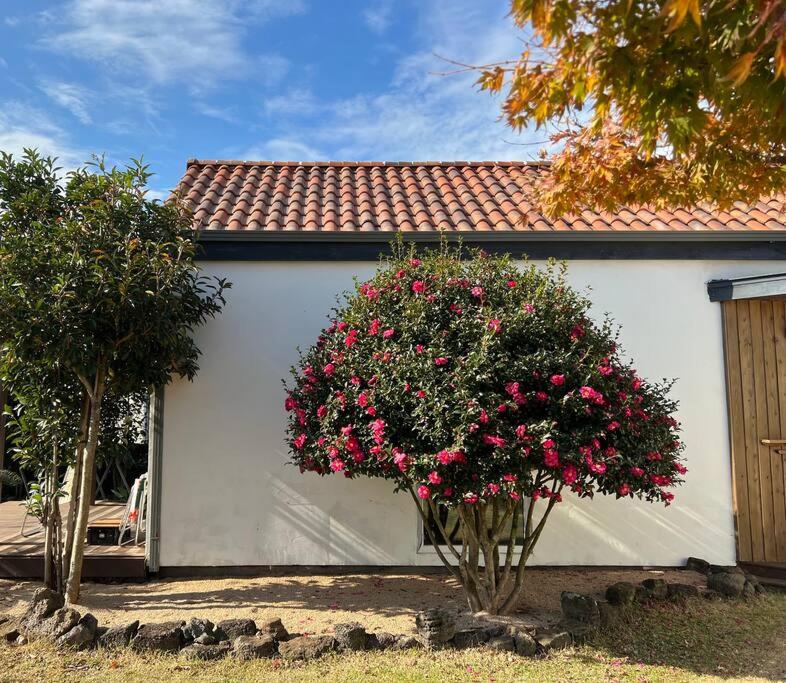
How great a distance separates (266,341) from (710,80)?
16.5 ft

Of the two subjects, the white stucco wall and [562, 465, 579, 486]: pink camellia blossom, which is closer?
[562, 465, 579, 486]: pink camellia blossom

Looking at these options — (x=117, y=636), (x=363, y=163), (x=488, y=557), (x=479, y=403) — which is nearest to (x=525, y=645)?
(x=488, y=557)

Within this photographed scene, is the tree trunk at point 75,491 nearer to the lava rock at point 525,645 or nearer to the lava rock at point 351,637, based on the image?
the lava rock at point 351,637

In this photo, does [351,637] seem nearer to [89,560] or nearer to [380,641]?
[380,641]

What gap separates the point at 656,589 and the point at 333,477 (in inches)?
128

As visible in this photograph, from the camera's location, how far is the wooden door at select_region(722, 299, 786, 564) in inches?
276

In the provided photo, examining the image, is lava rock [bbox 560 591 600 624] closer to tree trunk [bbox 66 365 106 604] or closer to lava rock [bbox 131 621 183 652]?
lava rock [bbox 131 621 183 652]

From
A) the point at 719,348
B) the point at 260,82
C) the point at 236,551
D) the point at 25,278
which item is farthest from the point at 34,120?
the point at 719,348

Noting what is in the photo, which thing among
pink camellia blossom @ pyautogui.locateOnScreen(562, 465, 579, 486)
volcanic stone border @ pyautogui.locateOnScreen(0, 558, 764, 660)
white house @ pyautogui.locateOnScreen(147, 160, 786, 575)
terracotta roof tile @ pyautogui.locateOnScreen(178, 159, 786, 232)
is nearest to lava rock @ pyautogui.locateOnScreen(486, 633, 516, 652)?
volcanic stone border @ pyautogui.locateOnScreen(0, 558, 764, 660)

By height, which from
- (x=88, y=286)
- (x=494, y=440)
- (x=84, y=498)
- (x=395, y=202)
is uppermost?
(x=395, y=202)

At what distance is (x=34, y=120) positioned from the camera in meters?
7.99

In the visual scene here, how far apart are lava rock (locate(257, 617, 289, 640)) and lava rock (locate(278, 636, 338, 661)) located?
0.28ft

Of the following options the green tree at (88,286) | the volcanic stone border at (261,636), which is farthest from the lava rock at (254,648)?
the green tree at (88,286)

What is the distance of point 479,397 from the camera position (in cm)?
473
